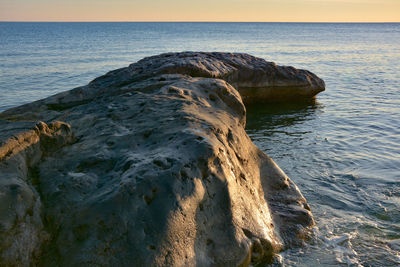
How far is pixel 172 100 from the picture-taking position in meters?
4.37

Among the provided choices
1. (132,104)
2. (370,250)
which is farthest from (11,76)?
(370,250)

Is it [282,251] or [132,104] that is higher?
[132,104]

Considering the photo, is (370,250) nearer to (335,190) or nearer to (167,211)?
(335,190)

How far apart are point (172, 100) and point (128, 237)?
2197 millimetres

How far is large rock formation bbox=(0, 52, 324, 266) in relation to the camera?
2.47 meters

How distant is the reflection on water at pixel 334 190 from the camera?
3572 millimetres

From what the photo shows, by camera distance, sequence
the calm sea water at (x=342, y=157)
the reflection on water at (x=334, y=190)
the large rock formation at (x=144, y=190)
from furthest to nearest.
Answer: the calm sea water at (x=342, y=157) → the reflection on water at (x=334, y=190) → the large rock formation at (x=144, y=190)

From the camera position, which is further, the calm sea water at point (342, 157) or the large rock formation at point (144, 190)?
A: the calm sea water at point (342, 157)

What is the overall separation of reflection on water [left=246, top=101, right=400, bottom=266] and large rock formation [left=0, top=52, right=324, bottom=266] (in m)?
0.33

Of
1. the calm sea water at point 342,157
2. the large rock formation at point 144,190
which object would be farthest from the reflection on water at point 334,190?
the large rock formation at point 144,190

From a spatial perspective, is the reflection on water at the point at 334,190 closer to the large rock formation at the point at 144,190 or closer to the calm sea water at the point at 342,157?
the calm sea water at the point at 342,157

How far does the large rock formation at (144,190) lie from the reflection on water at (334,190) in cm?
33

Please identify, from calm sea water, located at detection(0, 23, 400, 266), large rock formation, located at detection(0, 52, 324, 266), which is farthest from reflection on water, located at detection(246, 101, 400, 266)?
large rock formation, located at detection(0, 52, 324, 266)

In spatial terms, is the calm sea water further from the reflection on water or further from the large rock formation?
the large rock formation
